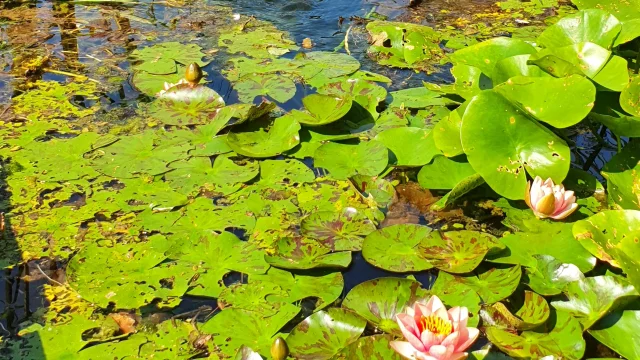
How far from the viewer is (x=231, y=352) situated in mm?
1920

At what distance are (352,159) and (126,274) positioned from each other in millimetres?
1202

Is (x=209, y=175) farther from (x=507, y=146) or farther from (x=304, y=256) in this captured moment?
(x=507, y=146)

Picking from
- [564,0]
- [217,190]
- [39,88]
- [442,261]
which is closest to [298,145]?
[217,190]

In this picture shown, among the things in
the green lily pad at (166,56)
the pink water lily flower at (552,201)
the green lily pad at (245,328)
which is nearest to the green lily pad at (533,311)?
the pink water lily flower at (552,201)

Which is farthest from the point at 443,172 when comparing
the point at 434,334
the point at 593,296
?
the point at 434,334

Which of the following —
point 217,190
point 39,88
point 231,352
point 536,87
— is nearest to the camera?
point 231,352

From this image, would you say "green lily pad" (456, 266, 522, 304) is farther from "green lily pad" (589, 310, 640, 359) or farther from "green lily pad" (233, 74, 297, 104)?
"green lily pad" (233, 74, 297, 104)

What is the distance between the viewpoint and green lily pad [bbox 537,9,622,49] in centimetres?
288

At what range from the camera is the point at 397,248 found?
2346mm

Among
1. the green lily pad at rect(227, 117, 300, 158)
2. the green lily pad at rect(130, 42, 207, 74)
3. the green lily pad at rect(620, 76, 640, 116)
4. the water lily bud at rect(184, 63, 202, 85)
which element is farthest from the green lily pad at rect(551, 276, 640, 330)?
the green lily pad at rect(130, 42, 207, 74)

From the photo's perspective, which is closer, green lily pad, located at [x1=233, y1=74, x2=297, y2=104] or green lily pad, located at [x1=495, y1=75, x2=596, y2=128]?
green lily pad, located at [x1=495, y1=75, x2=596, y2=128]

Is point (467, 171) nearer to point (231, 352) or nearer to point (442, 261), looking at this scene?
point (442, 261)

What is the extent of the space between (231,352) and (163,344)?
233 millimetres

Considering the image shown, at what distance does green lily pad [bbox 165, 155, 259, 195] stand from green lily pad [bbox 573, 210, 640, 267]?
145cm
